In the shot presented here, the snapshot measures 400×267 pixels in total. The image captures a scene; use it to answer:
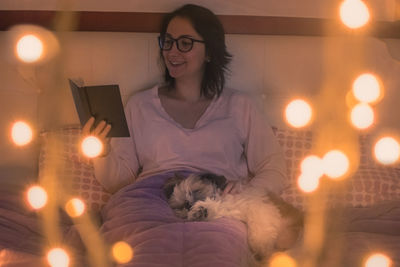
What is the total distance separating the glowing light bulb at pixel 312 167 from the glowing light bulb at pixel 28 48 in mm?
1188

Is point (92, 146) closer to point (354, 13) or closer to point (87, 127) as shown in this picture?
point (87, 127)

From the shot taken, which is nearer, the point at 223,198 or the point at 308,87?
the point at 223,198

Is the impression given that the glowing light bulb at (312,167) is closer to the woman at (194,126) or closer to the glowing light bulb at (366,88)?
the woman at (194,126)

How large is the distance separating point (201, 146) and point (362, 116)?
2.44ft

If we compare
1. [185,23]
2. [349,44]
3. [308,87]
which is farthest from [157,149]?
[349,44]

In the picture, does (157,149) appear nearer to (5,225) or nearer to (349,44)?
(5,225)

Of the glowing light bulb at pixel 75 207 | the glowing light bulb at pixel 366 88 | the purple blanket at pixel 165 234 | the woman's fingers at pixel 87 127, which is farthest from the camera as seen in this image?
the glowing light bulb at pixel 366 88

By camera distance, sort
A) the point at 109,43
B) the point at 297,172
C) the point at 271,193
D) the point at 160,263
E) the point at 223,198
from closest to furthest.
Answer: the point at 160,263
the point at 223,198
the point at 271,193
the point at 297,172
the point at 109,43

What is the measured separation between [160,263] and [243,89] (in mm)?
1013

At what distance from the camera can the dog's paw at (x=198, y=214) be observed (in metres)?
1.27

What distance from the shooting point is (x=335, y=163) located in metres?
1.71

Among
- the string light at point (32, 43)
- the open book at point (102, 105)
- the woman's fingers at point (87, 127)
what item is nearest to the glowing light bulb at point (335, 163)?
the open book at point (102, 105)

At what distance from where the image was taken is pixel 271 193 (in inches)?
56.6

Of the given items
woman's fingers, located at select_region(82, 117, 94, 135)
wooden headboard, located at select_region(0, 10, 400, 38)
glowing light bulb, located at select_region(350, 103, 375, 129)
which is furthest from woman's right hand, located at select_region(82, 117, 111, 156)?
glowing light bulb, located at select_region(350, 103, 375, 129)
